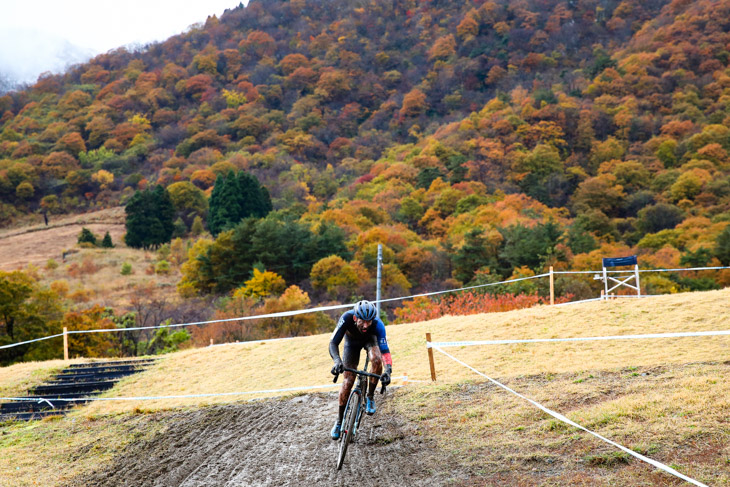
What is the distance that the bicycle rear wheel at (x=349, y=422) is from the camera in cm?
730

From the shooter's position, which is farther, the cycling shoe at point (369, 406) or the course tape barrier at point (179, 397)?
the course tape barrier at point (179, 397)

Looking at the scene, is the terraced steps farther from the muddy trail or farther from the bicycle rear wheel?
the bicycle rear wheel

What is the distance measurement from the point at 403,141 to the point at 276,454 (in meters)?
96.1

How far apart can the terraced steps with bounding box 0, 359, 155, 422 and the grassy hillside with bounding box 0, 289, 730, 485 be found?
0.66 m

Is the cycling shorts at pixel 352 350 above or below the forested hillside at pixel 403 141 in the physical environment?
below

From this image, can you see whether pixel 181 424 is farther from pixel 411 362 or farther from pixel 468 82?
pixel 468 82

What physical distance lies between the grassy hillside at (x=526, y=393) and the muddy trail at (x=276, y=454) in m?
0.39

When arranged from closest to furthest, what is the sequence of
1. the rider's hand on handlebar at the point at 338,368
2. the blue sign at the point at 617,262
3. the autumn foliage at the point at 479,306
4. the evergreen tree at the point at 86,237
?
1. the rider's hand on handlebar at the point at 338,368
2. the blue sign at the point at 617,262
3. the autumn foliage at the point at 479,306
4. the evergreen tree at the point at 86,237

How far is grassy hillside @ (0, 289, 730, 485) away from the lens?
681cm

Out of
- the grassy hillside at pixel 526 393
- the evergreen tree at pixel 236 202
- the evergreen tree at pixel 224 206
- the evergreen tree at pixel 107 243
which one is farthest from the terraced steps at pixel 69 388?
the evergreen tree at pixel 107 243

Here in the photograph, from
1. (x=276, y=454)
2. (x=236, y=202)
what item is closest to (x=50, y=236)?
(x=236, y=202)

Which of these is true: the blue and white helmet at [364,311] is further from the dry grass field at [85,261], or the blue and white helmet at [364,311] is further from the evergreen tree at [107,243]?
the evergreen tree at [107,243]

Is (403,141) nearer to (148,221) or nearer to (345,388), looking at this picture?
(148,221)

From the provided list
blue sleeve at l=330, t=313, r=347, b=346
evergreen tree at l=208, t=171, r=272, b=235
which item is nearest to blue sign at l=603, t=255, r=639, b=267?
blue sleeve at l=330, t=313, r=347, b=346
